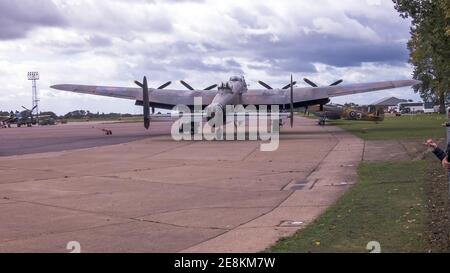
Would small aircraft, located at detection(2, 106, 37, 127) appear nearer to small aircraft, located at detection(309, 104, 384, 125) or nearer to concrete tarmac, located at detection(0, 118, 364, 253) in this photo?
small aircraft, located at detection(309, 104, 384, 125)

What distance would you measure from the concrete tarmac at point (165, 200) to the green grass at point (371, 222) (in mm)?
373

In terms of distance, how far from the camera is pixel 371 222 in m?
8.57

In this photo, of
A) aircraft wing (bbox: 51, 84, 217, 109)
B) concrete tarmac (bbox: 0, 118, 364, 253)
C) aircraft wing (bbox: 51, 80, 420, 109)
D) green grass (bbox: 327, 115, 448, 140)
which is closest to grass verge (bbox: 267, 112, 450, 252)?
concrete tarmac (bbox: 0, 118, 364, 253)

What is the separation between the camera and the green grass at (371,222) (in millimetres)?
7133

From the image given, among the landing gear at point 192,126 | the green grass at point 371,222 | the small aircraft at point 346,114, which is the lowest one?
the green grass at point 371,222

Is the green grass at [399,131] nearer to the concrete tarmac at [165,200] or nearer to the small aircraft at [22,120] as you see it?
the concrete tarmac at [165,200]

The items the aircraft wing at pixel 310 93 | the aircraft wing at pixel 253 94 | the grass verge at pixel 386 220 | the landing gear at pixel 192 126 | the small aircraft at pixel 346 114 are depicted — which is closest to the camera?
the grass verge at pixel 386 220

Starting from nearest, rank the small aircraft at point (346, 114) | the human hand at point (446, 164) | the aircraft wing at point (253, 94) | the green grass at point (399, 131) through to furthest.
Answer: the human hand at point (446, 164) → the green grass at point (399, 131) → the aircraft wing at point (253, 94) → the small aircraft at point (346, 114)

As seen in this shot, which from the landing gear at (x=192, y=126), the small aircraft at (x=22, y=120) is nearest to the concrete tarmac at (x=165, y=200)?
the landing gear at (x=192, y=126)

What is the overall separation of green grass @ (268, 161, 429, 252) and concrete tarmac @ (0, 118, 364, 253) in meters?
0.37

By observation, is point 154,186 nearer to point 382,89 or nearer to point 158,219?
point 158,219

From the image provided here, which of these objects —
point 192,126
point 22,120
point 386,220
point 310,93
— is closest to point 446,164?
point 386,220

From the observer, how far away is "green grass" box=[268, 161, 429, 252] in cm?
713

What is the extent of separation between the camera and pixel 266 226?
881 centimetres
